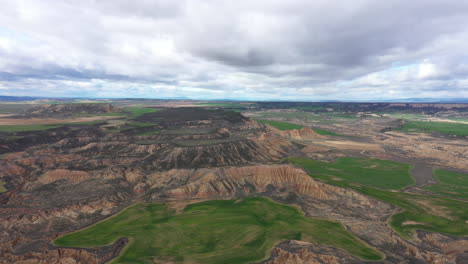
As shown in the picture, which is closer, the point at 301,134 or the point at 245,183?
the point at 245,183

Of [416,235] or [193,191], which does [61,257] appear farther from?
[416,235]

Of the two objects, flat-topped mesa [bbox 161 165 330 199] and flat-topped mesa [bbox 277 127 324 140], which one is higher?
flat-topped mesa [bbox 277 127 324 140]

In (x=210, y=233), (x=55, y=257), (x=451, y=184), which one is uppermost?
(x=55, y=257)

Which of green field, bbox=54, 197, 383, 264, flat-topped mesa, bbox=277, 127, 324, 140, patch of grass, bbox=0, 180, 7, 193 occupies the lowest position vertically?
Answer: green field, bbox=54, 197, 383, 264

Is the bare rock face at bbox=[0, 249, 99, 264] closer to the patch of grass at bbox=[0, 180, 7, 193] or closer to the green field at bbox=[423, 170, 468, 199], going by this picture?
the patch of grass at bbox=[0, 180, 7, 193]

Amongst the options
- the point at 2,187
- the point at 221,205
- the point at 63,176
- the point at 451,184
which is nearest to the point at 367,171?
the point at 451,184

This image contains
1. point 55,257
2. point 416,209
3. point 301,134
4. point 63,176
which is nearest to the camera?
point 55,257

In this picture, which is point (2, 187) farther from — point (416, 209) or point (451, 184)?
point (451, 184)

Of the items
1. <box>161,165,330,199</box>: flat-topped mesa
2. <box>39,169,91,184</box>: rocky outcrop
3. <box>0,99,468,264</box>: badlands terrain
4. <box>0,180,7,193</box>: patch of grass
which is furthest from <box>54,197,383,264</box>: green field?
<box>0,180,7,193</box>: patch of grass
